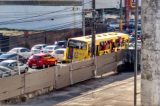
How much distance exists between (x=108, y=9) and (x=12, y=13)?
71.8 feet

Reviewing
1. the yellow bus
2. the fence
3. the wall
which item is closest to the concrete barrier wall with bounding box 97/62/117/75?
the fence

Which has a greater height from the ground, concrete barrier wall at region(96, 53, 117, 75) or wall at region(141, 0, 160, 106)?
wall at region(141, 0, 160, 106)

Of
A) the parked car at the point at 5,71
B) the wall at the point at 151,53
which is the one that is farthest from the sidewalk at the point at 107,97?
the wall at the point at 151,53

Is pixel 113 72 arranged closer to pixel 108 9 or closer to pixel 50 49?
pixel 50 49

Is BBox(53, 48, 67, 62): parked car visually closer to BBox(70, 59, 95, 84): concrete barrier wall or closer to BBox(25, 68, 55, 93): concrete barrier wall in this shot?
BBox(70, 59, 95, 84): concrete barrier wall

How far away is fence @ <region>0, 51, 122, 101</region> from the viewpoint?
78.9 ft

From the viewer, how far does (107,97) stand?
25.4 m

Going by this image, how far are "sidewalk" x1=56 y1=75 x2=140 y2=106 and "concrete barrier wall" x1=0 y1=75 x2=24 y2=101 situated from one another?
7.54ft

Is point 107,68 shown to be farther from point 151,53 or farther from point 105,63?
point 151,53

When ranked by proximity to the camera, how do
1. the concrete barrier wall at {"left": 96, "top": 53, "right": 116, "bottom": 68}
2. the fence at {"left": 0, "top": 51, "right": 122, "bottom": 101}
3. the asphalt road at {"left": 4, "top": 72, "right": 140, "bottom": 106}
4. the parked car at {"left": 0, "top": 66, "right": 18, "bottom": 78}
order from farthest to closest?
the concrete barrier wall at {"left": 96, "top": 53, "right": 116, "bottom": 68} < the parked car at {"left": 0, "top": 66, "right": 18, "bottom": 78} < the asphalt road at {"left": 4, "top": 72, "right": 140, "bottom": 106} < the fence at {"left": 0, "top": 51, "right": 122, "bottom": 101}

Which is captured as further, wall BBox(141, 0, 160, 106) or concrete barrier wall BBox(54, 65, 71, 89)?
concrete barrier wall BBox(54, 65, 71, 89)

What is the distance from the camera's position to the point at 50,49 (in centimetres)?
4556

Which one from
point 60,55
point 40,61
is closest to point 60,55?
point 60,55

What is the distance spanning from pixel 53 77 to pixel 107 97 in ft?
12.1
